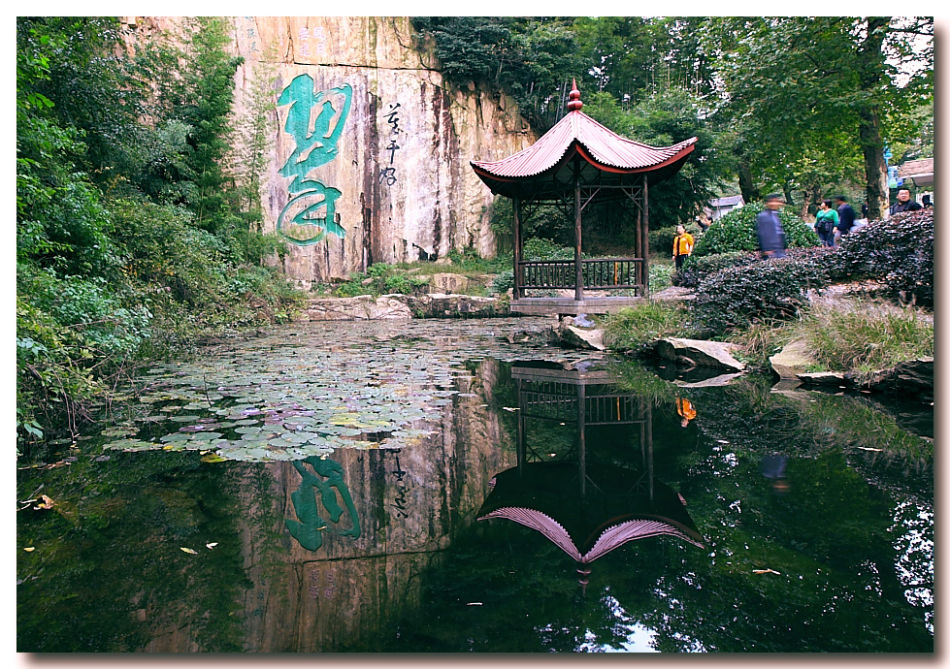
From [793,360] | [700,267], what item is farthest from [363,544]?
[700,267]

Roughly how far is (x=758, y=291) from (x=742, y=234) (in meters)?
4.73

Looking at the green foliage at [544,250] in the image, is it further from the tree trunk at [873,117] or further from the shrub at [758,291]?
the shrub at [758,291]

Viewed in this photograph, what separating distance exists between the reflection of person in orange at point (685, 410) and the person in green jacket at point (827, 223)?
6841 mm

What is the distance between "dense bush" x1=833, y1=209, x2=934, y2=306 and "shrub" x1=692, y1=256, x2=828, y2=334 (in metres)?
0.30

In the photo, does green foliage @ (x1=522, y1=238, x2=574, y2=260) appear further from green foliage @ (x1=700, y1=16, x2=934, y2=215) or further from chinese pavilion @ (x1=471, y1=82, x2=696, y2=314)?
chinese pavilion @ (x1=471, y1=82, x2=696, y2=314)

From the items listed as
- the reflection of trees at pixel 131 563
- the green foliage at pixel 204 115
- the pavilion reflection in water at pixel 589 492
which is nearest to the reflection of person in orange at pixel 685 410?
the pavilion reflection in water at pixel 589 492

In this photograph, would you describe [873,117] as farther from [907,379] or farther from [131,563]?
[131,563]

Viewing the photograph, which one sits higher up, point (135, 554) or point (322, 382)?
point (322, 382)

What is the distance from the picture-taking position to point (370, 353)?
6.91 metres

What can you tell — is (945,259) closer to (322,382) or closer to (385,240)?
(322,382)

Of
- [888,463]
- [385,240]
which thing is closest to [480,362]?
[888,463]

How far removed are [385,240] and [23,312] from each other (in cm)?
1335

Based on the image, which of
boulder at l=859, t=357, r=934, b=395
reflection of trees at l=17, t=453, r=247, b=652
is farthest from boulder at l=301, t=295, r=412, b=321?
reflection of trees at l=17, t=453, r=247, b=652

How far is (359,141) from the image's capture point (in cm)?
1548
